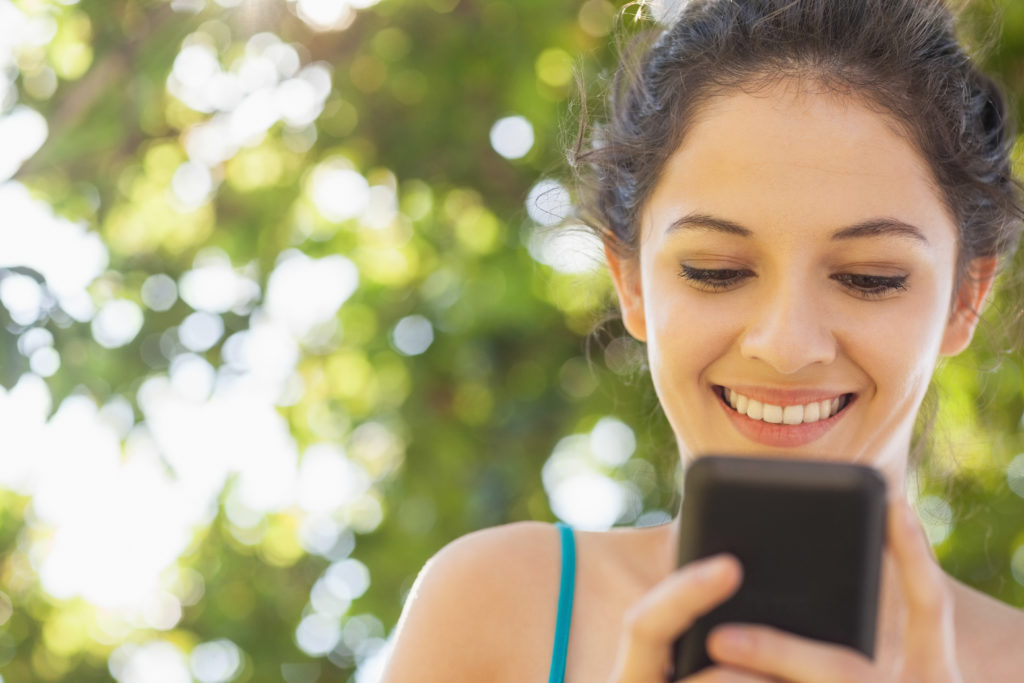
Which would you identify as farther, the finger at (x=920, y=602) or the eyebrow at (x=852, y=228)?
the eyebrow at (x=852, y=228)

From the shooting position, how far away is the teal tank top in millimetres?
1457

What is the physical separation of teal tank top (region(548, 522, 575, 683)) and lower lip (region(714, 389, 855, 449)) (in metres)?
0.30

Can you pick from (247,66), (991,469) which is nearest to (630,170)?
(247,66)

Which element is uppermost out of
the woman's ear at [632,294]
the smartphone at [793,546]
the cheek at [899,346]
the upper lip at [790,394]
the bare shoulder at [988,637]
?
the woman's ear at [632,294]

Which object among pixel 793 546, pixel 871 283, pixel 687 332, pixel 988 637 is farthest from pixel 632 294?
Answer: pixel 793 546

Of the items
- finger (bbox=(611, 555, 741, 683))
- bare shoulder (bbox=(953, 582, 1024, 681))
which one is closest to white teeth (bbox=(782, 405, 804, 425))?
bare shoulder (bbox=(953, 582, 1024, 681))

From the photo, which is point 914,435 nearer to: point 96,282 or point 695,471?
point 695,471

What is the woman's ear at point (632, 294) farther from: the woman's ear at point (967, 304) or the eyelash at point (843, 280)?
the woman's ear at point (967, 304)

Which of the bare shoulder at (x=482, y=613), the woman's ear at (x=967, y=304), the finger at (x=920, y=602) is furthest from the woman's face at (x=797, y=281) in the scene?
the finger at (x=920, y=602)

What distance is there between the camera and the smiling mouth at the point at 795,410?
1.37m

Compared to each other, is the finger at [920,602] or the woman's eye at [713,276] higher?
the woman's eye at [713,276]

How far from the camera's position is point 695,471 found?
3.01 ft

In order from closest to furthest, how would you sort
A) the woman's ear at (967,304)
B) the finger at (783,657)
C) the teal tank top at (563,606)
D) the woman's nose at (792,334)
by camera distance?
the finger at (783,657) < the woman's nose at (792,334) < the teal tank top at (563,606) < the woman's ear at (967,304)

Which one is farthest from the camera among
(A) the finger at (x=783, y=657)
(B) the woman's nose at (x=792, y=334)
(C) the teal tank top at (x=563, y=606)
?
(C) the teal tank top at (x=563, y=606)
